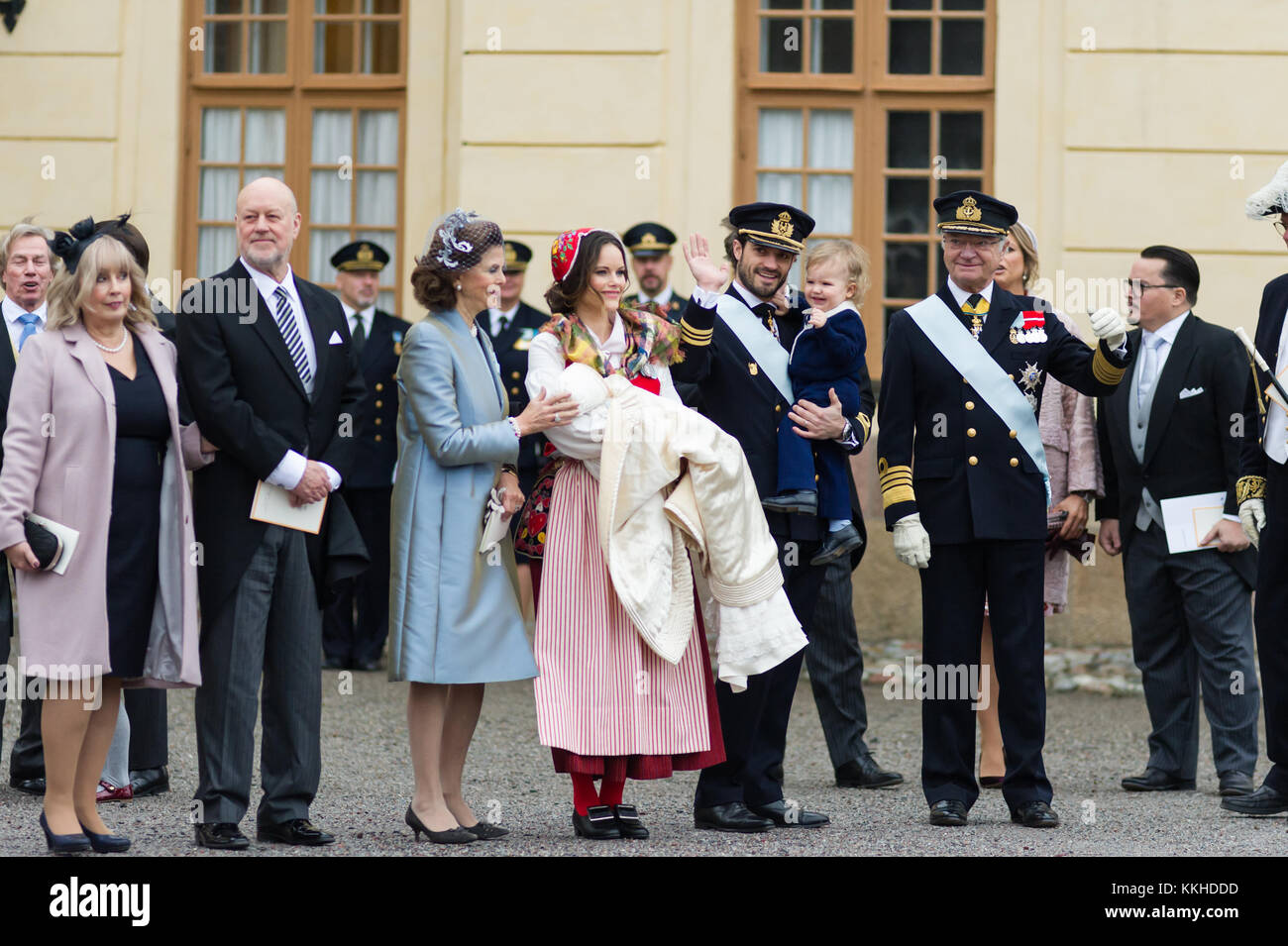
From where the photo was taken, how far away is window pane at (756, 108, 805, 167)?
419 inches

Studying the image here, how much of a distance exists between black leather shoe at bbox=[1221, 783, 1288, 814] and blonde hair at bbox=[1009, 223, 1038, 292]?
2037 mm

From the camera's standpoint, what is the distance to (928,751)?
240 inches

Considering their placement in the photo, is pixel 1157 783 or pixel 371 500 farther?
pixel 371 500

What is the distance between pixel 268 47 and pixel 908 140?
380 centimetres

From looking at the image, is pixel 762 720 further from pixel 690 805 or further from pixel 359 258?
pixel 359 258

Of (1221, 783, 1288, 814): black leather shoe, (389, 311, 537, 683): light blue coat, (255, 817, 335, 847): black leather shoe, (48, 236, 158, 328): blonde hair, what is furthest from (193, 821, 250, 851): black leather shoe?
(1221, 783, 1288, 814): black leather shoe

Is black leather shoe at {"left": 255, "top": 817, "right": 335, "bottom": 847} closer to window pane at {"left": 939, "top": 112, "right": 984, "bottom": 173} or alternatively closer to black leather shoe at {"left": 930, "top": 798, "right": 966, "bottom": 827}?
black leather shoe at {"left": 930, "top": 798, "right": 966, "bottom": 827}

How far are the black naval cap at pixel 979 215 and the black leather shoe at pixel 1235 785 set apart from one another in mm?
2211

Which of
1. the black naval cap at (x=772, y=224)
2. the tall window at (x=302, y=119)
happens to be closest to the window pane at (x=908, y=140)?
the tall window at (x=302, y=119)

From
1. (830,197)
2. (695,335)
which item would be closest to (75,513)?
(695,335)

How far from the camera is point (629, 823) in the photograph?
566 centimetres

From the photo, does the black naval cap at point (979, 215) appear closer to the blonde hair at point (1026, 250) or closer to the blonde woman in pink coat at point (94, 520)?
the blonde hair at point (1026, 250)

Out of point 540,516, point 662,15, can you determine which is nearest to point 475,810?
point 540,516
